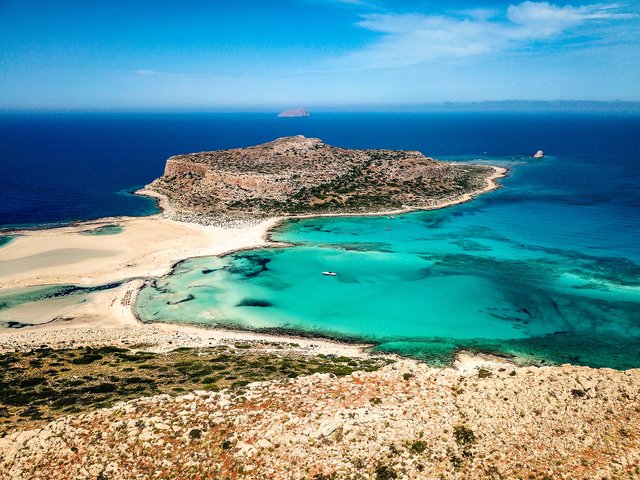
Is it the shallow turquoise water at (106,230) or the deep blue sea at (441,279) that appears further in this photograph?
the shallow turquoise water at (106,230)

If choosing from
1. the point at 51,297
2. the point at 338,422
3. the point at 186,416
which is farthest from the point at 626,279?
the point at 51,297

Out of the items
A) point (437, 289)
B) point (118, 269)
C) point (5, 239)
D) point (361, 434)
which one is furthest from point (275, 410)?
point (5, 239)

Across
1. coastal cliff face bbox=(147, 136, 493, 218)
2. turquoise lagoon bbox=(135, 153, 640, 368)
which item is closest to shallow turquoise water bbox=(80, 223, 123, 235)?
coastal cliff face bbox=(147, 136, 493, 218)

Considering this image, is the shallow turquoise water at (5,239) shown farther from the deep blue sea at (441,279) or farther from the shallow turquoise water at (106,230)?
the shallow turquoise water at (106,230)

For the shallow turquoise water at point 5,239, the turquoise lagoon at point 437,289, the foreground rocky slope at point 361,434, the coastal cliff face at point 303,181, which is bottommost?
the turquoise lagoon at point 437,289

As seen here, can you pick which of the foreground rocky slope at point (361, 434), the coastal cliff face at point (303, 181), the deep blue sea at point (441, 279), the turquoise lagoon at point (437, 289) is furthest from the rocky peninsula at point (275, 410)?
the coastal cliff face at point (303, 181)
